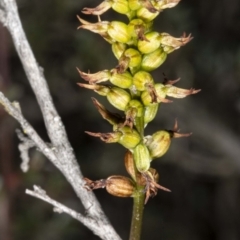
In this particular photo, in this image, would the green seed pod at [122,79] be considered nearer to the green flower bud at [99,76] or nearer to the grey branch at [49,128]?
the green flower bud at [99,76]

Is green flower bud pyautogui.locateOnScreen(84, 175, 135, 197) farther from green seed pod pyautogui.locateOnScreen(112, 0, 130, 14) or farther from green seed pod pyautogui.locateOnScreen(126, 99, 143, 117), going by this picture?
green seed pod pyautogui.locateOnScreen(112, 0, 130, 14)

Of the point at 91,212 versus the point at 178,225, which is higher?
the point at 91,212

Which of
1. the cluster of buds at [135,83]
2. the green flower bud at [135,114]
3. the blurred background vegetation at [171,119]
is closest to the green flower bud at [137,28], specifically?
the cluster of buds at [135,83]

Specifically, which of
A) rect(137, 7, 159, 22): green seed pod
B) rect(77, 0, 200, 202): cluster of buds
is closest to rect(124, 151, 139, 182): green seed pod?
rect(77, 0, 200, 202): cluster of buds

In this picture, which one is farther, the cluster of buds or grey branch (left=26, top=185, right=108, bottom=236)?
grey branch (left=26, top=185, right=108, bottom=236)

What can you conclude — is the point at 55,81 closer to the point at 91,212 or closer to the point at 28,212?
the point at 28,212

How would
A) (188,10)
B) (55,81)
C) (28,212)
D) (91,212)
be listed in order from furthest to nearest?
(55,81)
(188,10)
(28,212)
(91,212)

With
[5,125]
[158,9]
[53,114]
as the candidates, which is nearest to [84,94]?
[5,125]
